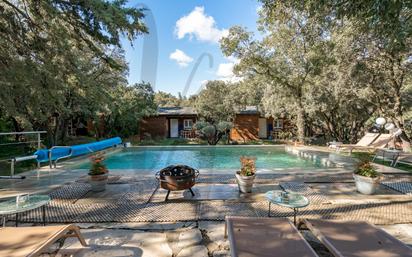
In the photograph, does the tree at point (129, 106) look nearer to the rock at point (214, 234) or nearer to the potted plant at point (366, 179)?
the rock at point (214, 234)

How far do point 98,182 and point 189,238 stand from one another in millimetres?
2882

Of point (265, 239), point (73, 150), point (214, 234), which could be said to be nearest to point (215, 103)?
point (73, 150)

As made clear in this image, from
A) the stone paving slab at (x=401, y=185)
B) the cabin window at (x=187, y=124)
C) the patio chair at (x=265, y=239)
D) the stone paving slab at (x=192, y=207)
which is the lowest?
the stone paving slab at (x=192, y=207)

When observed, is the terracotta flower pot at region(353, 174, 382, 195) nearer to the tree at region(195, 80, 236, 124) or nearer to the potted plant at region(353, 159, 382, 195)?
the potted plant at region(353, 159, 382, 195)

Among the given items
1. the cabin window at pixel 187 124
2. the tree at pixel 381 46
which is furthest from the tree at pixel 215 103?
the tree at pixel 381 46

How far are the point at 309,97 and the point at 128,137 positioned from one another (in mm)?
13332

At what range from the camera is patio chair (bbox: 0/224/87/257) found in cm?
233

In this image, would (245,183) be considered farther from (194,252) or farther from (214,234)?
(194,252)

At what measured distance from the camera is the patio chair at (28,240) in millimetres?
2332

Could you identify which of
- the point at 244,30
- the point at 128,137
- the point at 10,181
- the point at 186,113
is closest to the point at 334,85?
the point at 244,30

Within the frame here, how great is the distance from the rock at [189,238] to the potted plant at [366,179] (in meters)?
3.64

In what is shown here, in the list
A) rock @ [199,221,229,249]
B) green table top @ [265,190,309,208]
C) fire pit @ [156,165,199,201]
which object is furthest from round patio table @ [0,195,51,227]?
green table top @ [265,190,309,208]

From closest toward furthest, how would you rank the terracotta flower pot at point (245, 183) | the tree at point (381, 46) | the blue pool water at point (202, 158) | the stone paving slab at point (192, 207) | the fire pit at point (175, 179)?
the tree at point (381, 46) → the stone paving slab at point (192, 207) → the fire pit at point (175, 179) → the terracotta flower pot at point (245, 183) → the blue pool water at point (202, 158)

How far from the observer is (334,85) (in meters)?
11.7
